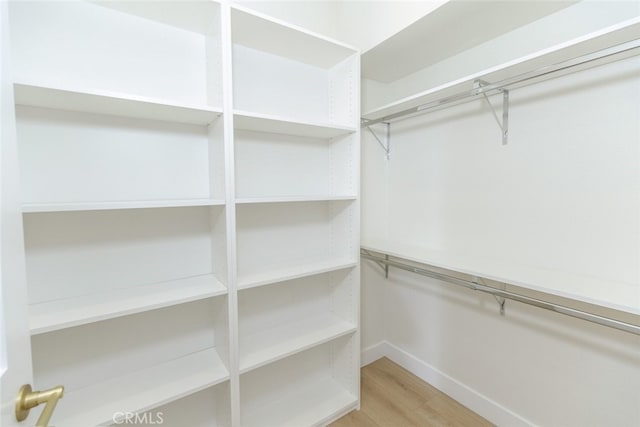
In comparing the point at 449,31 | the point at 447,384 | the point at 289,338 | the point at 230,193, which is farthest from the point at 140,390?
the point at 449,31

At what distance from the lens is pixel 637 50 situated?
1103mm

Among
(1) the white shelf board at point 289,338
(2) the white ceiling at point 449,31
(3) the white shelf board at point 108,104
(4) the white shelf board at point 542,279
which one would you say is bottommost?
(1) the white shelf board at point 289,338

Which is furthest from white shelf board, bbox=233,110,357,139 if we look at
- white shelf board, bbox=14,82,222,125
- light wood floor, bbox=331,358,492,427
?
light wood floor, bbox=331,358,492,427

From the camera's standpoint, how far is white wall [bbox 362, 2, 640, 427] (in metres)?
1.21

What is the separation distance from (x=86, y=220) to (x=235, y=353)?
0.85 meters

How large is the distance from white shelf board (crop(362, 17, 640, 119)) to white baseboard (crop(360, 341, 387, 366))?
1791 mm

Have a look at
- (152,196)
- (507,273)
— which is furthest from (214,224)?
(507,273)

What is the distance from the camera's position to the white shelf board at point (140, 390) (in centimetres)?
108

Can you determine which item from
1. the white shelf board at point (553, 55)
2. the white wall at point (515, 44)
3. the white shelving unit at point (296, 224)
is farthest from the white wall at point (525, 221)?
the white shelving unit at point (296, 224)

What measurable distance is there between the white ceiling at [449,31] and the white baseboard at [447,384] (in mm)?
2062

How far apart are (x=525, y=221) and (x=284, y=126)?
1361 mm

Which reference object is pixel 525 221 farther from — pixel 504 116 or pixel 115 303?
pixel 115 303

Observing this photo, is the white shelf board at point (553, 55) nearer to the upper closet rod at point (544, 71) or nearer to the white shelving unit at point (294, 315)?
the upper closet rod at point (544, 71)

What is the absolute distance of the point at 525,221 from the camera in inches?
58.8
